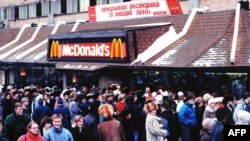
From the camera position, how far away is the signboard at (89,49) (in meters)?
25.4

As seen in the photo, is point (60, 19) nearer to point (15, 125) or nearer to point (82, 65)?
point (82, 65)

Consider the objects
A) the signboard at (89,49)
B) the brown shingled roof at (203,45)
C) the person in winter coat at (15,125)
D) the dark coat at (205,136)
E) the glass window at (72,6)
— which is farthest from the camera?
the glass window at (72,6)

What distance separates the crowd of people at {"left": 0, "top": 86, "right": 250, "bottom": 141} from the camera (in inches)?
426

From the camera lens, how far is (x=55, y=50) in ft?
97.9

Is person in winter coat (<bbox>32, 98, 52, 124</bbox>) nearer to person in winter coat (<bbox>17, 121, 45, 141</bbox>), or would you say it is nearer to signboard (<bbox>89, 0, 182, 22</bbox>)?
person in winter coat (<bbox>17, 121, 45, 141</bbox>)

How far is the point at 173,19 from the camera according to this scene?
87.7 ft

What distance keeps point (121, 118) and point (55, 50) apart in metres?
16.0

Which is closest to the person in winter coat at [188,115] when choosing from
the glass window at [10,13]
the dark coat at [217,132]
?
the dark coat at [217,132]

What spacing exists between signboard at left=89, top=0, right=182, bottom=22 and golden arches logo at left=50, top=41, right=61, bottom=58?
3.11 meters

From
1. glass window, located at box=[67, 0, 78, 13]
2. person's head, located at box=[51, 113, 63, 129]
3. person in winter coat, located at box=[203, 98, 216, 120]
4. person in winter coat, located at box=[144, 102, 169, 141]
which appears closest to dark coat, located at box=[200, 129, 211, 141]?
person in winter coat, located at box=[144, 102, 169, 141]

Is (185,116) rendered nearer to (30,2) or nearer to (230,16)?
(230,16)

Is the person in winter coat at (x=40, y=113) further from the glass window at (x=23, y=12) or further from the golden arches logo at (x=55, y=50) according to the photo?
the glass window at (x=23, y=12)

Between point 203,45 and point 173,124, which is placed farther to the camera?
point 203,45

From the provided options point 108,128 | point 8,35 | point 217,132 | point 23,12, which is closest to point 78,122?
point 108,128
